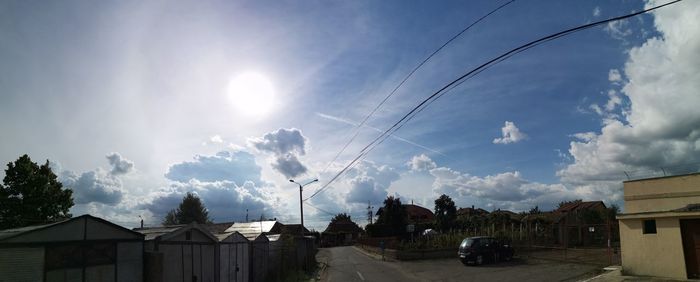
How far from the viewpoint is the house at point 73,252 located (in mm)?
8430

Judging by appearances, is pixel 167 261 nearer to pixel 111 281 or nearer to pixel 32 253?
pixel 111 281

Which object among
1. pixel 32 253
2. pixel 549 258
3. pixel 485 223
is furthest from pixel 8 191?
pixel 485 223

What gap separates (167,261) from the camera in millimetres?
13023

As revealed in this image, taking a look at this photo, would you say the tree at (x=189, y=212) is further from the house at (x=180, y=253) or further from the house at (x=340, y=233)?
the house at (x=180, y=253)

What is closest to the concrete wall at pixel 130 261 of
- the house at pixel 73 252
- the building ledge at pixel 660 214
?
the house at pixel 73 252

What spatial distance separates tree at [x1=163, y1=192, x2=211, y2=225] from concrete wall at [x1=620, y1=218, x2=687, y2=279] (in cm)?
7083

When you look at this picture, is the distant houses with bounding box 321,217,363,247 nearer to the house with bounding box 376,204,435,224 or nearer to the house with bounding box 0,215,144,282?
the house with bounding box 376,204,435,224

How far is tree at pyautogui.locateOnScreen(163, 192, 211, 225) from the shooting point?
263 feet

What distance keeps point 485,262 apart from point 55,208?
30548mm

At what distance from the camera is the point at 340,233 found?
4247 inches

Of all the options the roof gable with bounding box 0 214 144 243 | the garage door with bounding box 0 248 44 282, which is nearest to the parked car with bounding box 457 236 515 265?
the roof gable with bounding box 0 214 144 243

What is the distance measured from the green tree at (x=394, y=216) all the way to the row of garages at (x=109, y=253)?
4952 centimetres

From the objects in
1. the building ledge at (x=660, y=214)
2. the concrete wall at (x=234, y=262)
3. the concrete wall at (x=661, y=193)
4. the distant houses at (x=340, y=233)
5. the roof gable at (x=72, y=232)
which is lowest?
the distant houses at (x=340, y=233)

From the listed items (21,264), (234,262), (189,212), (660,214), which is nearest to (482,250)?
(660,214)
